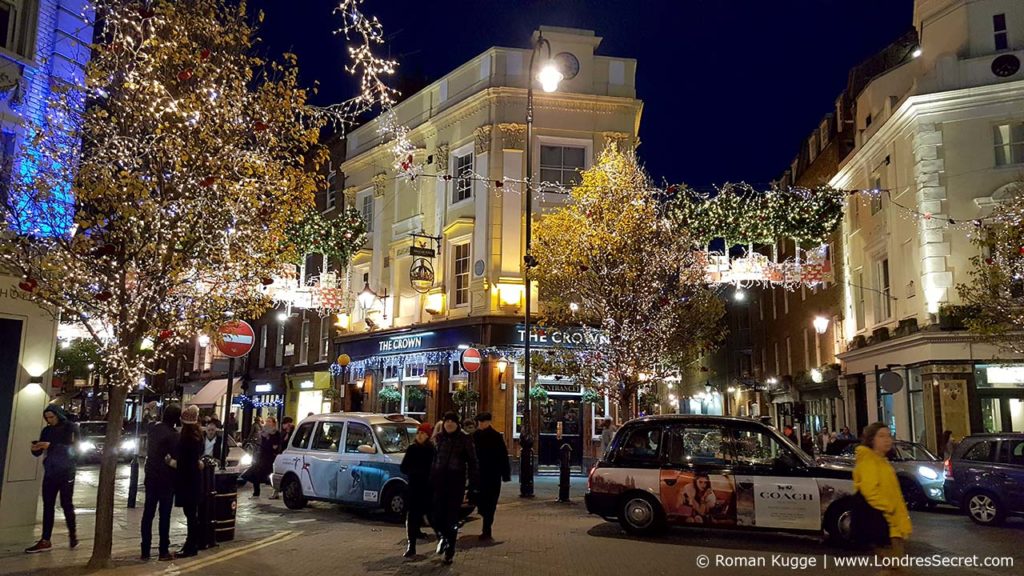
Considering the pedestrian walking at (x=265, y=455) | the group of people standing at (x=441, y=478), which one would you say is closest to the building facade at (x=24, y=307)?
the pedestrian walking at (x=265, y=455)

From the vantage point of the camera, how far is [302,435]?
47.5 feet

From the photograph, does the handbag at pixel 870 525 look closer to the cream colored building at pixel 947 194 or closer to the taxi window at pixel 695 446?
the taxi window at pixel 695 446

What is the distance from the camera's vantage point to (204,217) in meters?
9.29

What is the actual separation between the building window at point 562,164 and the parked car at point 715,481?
45.0 feet

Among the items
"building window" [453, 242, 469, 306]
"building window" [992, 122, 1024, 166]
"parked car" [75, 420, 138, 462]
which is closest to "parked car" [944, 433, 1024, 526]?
"building window" [992, 122, 1024, 166]

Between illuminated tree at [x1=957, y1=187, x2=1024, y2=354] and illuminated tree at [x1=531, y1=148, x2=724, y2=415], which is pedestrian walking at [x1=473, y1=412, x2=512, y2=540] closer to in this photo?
illuminated tree at [x1=531, y1=148, x2=724, y2=415]

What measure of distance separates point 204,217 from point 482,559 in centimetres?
533

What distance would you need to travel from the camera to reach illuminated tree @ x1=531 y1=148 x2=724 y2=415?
18328 millimetres

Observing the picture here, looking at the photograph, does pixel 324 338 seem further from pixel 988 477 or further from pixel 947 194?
pixel 988 477

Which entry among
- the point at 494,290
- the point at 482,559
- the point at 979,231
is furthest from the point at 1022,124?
the point at 482,559

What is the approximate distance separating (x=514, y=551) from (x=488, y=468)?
1465 mm

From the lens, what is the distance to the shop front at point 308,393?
30891 mm

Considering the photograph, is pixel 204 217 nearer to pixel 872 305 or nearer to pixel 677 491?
pixel 677 491

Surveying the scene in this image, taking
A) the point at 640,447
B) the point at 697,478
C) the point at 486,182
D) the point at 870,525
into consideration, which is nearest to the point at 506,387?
the point at 486,182
